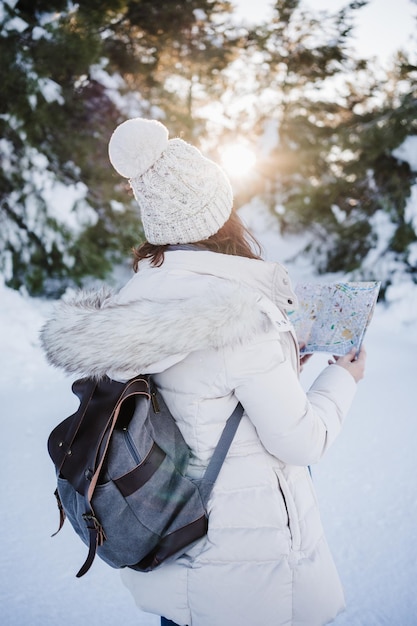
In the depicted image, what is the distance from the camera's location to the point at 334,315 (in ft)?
5.08

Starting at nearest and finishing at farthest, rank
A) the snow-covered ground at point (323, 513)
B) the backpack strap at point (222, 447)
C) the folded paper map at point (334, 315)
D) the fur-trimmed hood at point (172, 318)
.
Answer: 1. the fur-trimmed hood at point (172, 318)
2. the backpack strap at point (222, 447)
3. the folded paper map at point (334, 315)
4. the snow-covered ground at point (323, 513)

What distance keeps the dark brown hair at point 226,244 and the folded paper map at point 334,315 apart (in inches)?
13.1

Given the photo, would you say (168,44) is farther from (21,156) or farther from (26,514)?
(26,514)

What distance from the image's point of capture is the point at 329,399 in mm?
1291

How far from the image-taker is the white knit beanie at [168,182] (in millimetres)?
1230

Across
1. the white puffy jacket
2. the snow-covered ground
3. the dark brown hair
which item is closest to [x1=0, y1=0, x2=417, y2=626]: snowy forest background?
the snow-covered ground

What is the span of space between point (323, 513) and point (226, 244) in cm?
212

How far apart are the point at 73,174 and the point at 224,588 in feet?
22.1

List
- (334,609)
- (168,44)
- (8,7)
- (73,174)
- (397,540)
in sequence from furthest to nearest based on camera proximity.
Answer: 1. (168,44)
2. (73,174)
3. (8,7)
4. (397,540)
5. (334,609)

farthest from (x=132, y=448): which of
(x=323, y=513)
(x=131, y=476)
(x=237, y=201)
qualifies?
A: (x=237, y=201)

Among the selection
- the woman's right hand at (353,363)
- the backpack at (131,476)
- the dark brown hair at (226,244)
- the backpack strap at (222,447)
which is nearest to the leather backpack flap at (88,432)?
the backpack at (131,476)

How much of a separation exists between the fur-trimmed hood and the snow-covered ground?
1607 millimetres

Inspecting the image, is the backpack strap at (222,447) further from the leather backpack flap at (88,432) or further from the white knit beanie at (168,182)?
the white knit beanie at (168,182)

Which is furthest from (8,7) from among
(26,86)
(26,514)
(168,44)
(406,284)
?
(406,284)
